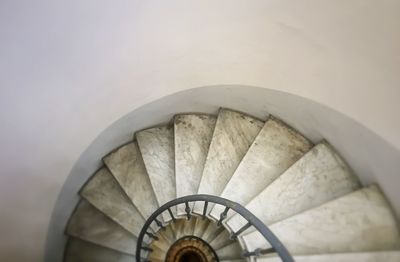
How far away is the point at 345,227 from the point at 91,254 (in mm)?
2544

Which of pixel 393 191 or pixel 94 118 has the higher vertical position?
pixel 94 118

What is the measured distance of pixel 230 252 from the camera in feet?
11.4

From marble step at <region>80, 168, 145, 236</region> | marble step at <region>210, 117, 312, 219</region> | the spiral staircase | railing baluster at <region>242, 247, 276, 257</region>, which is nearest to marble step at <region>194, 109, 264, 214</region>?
the spiral staircase

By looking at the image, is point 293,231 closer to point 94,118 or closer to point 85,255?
point 94,118

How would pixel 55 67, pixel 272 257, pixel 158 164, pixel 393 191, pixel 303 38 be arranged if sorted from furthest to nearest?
pixel 158 164
pixel 272 257
pixel 55 67
pixel 393 191
pixel 303 38

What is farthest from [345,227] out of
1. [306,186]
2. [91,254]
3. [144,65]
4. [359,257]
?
[91,254]

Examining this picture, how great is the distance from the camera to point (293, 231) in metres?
2.40

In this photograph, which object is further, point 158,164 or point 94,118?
point 158,164

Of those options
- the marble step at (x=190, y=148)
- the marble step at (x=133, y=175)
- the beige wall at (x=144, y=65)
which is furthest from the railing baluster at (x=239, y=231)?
the beige wall at (x=144, y=65)

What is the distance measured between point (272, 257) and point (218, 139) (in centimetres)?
111

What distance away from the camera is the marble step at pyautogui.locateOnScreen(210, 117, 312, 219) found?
2.76 metres

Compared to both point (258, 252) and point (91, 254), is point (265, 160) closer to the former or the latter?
point (258, 252)

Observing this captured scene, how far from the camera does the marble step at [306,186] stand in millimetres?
2525

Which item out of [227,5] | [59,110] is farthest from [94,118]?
[227,5]
